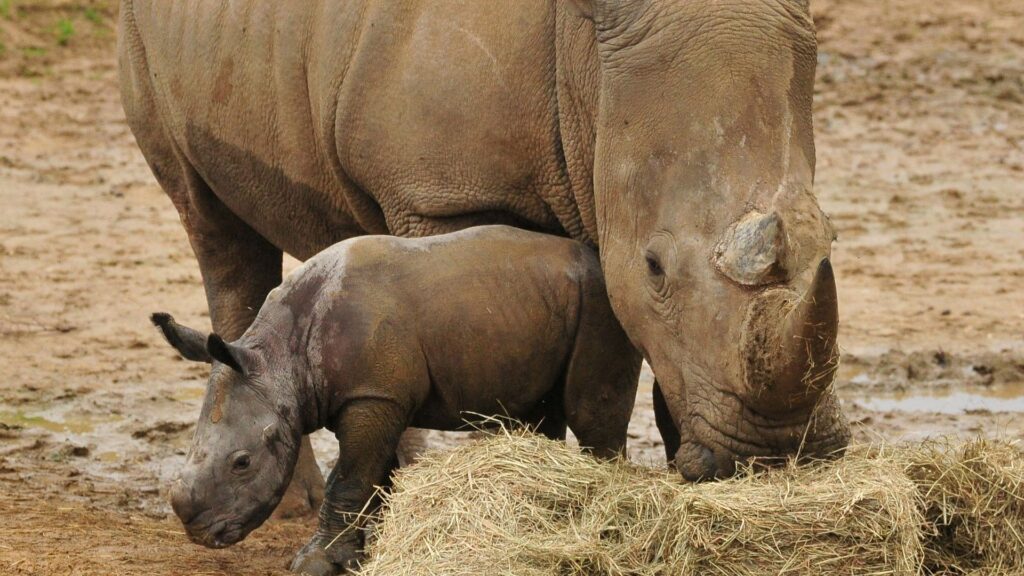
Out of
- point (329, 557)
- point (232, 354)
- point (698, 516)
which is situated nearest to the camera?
point (698, 516)

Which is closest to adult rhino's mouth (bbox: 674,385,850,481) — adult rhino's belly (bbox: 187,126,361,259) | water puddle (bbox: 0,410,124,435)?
adult rhino's belly (bbox: 187,126,361,259)

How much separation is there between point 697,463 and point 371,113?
6.10 feet

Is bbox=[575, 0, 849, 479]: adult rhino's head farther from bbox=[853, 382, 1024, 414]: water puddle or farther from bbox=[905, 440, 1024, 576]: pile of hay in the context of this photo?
bbox=[853, 382, 1024, 414]: water puddle

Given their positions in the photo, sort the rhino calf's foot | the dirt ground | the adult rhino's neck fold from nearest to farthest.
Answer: the adult rhino's neck fold, the rhino calf's foot, the dirt ground

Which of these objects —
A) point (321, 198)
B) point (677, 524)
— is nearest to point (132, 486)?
point (321, 198)

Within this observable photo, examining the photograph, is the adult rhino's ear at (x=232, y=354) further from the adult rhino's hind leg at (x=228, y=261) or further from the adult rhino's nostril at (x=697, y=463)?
the adult rhino's hind leg at (x=228, y=261)

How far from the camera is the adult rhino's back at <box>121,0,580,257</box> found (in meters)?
6.22

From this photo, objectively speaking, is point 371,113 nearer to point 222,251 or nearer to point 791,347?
point 791,347

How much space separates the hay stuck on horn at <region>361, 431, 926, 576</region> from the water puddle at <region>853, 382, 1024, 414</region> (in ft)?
11.9

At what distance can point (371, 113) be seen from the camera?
6.46 meters

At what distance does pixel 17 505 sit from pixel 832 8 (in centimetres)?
1183

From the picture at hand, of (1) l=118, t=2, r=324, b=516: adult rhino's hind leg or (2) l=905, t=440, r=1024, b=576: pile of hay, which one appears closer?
(2) l=905, t=440, r=1024, b=576: pile of hay

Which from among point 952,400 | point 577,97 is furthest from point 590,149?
point 952,400

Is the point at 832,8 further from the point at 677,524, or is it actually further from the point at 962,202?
the point at 677,524
